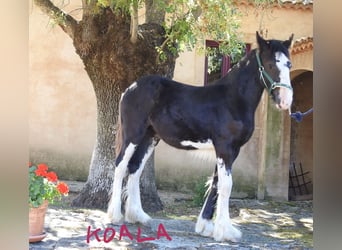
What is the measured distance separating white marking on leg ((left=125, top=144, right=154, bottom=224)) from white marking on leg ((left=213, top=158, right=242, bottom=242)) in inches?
19.9

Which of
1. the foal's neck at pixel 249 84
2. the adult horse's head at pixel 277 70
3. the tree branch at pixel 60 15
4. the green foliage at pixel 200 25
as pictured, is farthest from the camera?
→ the tree branch at pixel 60 15

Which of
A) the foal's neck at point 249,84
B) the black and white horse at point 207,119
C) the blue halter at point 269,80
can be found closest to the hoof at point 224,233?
the black and white horse at point 207,119

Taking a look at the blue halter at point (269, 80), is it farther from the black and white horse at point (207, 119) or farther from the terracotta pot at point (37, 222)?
the terracotta pot at point (37, 222)

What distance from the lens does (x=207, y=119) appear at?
2.66m

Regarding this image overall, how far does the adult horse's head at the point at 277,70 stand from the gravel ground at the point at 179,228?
0.86 m

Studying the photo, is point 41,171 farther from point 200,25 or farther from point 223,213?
point 200,25

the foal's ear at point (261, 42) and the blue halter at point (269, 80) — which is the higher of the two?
the foal's ear at point (261, 42)

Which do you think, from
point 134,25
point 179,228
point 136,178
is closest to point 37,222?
point 136,178

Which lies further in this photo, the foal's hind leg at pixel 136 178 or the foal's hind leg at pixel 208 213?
the foal's hind leg at pixel 136 178

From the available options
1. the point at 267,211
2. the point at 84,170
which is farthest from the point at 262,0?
the point at 84,170

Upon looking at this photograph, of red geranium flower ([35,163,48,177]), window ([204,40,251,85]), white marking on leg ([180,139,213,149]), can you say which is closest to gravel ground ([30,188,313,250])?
red geranium flower ([35,163,48,177])

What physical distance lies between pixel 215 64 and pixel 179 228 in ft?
4.18

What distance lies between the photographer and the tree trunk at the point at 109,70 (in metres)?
3.12

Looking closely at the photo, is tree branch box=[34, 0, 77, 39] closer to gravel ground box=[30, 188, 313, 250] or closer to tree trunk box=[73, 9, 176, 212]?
tree trunk box=[73, 9, 176, 212]
